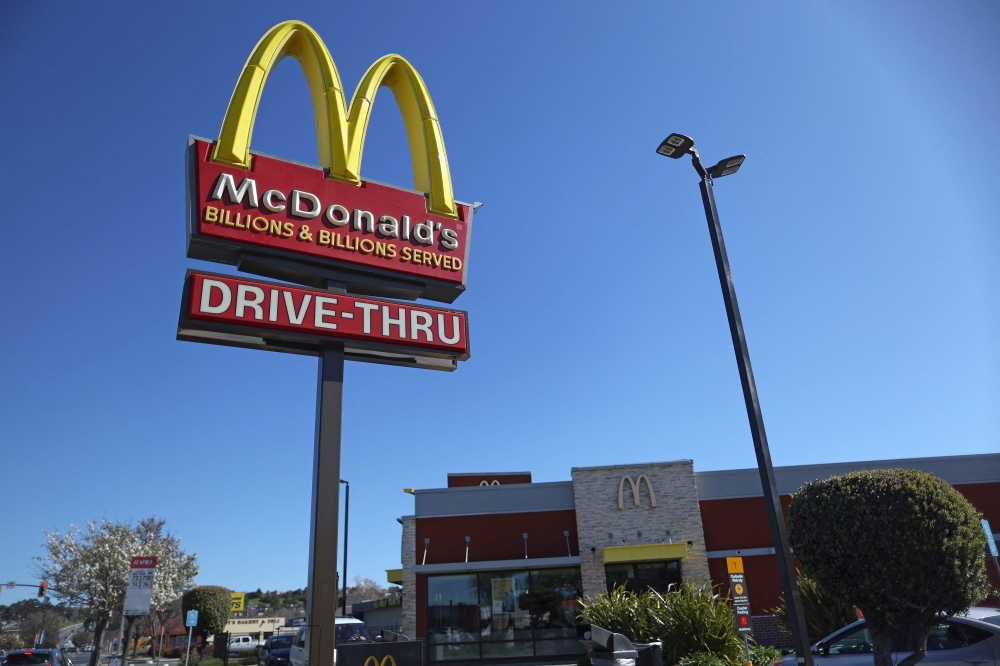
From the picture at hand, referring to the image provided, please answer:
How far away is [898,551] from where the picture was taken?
26.8ft

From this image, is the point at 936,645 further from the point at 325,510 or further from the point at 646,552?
the point at 646,552

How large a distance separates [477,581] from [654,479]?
7039 mm

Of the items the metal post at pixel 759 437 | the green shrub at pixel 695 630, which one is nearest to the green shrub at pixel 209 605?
the green shrub at pixel 695 630

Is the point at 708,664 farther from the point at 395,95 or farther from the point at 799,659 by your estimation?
the point at 395,95

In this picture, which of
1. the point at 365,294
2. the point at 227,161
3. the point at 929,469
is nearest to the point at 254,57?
the point at 227,161

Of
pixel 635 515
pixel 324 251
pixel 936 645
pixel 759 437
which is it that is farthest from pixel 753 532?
pixel 324 251

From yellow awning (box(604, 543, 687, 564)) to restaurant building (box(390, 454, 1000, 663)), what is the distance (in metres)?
0.04

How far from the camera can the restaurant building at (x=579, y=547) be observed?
22.2 meters

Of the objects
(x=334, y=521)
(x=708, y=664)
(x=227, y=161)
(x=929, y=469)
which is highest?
(x=227, y=161)

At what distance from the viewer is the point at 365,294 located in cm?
966

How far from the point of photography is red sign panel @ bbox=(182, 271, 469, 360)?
8023 mm

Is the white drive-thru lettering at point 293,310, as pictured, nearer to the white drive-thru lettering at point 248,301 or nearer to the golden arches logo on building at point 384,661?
the white drive-thru lettering at point 248,301

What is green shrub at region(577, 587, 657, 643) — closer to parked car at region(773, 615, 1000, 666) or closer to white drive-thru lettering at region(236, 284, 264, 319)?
parked car at region(773, 615, 1000, 666)

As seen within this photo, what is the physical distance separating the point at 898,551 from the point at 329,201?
860 centimetres
